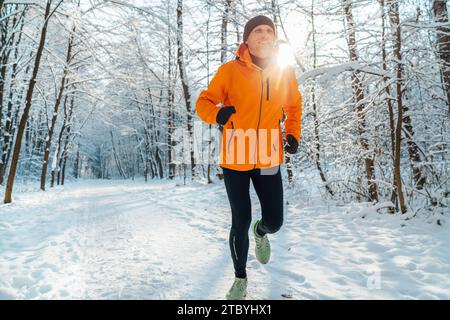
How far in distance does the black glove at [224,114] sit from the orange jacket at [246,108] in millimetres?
76

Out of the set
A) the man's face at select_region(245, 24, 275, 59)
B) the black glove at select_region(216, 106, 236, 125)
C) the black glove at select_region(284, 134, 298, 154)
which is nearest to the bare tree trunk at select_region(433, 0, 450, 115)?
the black glove at select_region(284, 134, 298, 154)

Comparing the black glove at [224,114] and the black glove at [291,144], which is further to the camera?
the black glove at [291,144]

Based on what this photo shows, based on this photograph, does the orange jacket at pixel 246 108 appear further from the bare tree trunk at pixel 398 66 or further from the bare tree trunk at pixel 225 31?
the bare tree trunk at pixel 225 31

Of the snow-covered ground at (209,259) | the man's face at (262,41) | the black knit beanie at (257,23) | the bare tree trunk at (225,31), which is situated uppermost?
the bare tree trunk at (225,31)

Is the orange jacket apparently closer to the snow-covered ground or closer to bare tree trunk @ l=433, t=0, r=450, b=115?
the snow-covered ground

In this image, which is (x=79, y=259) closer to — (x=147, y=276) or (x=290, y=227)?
(x=147, y=276)

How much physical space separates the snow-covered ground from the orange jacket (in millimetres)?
1151

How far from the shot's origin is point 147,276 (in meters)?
2.84

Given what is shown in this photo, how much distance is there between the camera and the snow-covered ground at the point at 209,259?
102 inches

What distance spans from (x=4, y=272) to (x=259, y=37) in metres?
3.29

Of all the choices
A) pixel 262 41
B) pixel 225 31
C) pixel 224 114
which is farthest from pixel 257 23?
pixel 225 31

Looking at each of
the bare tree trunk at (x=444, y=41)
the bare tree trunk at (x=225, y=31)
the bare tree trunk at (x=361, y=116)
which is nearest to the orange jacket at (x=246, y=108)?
the bare tree trunk at (x=361, y=116)

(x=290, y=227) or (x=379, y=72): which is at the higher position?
(x=379, y=72)
